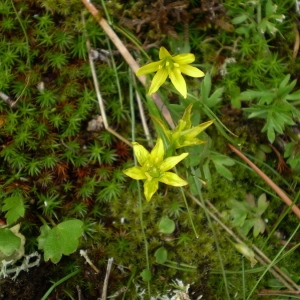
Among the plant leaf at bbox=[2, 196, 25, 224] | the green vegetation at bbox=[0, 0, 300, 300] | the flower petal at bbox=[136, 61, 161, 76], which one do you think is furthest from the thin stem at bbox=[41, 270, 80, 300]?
the flower petal at bbox=[136, 61, 161, 76]

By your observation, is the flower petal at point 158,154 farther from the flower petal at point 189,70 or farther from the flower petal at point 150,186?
the flower petal at point 189,70

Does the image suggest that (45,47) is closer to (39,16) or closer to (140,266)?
(39,16)

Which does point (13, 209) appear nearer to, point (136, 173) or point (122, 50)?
point (136, 173)

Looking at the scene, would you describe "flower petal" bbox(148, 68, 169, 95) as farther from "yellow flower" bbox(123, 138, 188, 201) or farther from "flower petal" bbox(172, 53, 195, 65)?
"yellow flower" bbox(123, 138, 188, 201)

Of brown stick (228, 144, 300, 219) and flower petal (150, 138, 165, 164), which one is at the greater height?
flower petal (150, 138, 165, 164)

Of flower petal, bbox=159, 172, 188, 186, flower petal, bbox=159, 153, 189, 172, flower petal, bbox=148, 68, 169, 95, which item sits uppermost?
flower petal, bbox=148, 68, 169, 95
